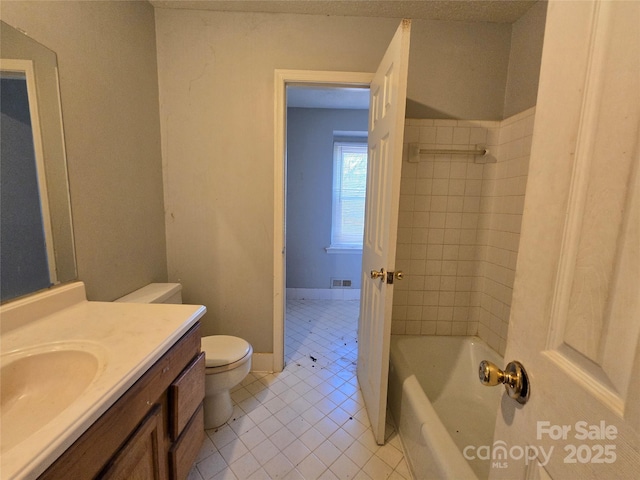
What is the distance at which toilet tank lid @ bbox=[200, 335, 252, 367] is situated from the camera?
1.41 meters

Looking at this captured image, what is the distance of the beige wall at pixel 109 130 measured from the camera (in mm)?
1106

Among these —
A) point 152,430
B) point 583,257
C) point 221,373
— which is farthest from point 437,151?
point 152,430

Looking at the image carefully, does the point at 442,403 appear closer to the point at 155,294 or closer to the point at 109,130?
the point at 155,294

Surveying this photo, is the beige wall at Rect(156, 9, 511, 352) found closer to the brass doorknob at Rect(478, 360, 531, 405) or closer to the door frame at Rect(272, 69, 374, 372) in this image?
the door frame at Rect(272, 69, 374, 372)

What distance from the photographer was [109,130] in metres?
1.32

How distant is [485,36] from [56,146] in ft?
7.52

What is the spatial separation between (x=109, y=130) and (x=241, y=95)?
768mm

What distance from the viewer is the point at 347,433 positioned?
1461 millimetres

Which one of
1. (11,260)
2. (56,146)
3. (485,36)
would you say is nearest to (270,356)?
(11,260)

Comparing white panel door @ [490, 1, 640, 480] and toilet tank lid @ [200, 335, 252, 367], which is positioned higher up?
white panel door @ [490, 1, 640, 480]

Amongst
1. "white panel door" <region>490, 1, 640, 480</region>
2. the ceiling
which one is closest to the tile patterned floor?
"white panel door" <region>490, 1, 640, 480</region>

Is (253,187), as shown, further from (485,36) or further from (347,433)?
(485,36)

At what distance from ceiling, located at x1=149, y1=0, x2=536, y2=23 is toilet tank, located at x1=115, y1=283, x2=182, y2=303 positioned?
1666 millimetres

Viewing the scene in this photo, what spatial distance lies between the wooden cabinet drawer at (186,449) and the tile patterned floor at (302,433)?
28cm
